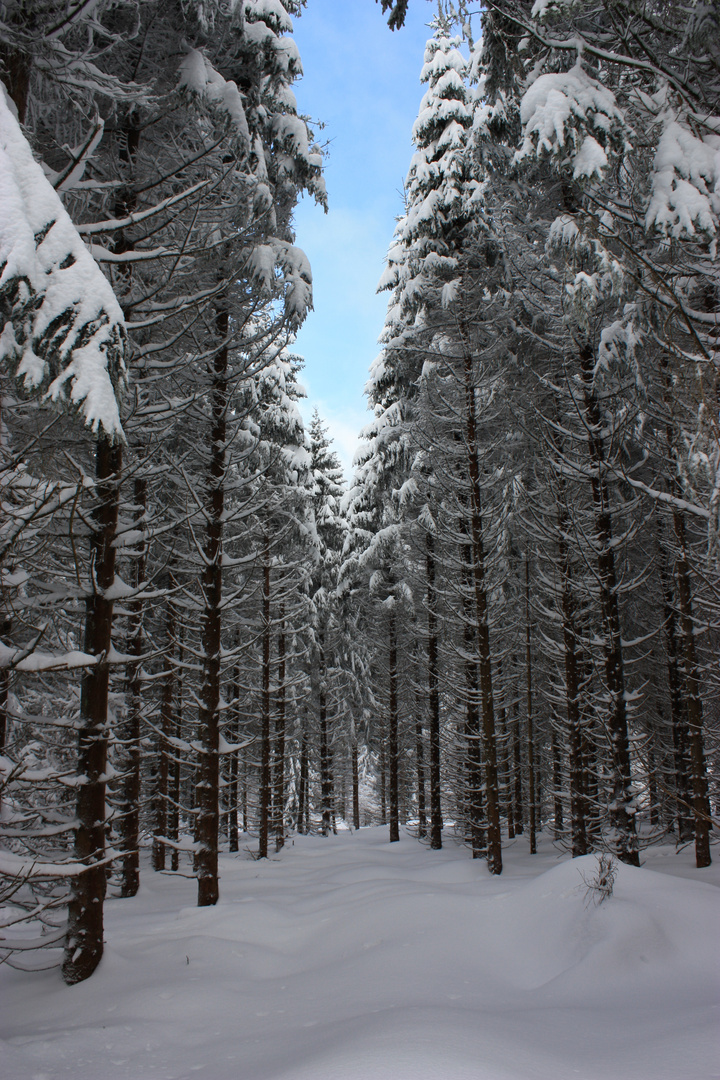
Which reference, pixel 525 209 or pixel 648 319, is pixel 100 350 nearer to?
pixel 648 319

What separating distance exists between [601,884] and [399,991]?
7.78 feet

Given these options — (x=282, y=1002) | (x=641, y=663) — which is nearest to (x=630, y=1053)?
(x=282, y=1002)

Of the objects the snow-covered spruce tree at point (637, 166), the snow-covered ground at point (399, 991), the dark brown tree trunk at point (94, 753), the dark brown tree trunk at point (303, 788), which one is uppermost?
the snow-covered spruce tree at point (637, 166)

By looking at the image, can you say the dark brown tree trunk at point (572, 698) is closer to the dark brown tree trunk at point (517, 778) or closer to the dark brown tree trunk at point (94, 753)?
the dark brown tree trunk at point (517, 778)

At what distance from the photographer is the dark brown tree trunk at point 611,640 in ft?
27.0

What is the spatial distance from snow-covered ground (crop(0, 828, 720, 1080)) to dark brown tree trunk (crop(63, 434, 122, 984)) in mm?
299

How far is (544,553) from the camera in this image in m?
10.6

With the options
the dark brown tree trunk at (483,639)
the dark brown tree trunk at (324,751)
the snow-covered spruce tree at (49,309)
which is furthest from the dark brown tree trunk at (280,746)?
the snow-covered spruce tree at (49,309)

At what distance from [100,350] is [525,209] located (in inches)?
379

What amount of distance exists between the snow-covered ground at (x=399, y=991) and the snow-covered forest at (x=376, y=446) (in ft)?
0.18

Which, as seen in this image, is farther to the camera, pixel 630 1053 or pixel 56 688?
pixel 56 688

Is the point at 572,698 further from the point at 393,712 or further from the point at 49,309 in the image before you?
the point at 49,309

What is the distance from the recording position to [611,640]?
8.45m

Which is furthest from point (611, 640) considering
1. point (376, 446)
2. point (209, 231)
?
point (376, 446)
